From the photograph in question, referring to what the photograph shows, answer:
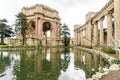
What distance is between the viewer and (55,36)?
295ft

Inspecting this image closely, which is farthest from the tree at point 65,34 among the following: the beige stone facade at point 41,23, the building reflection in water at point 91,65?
the building reflection in water at point 91,65

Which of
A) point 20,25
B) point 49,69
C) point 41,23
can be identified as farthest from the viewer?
point 41,23

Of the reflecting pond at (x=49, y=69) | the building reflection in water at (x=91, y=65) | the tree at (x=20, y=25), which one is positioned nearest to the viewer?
the reflecting pond at (x=49, y=69)

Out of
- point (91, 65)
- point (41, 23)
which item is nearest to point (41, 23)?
point (41, 23)

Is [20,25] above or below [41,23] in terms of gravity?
below

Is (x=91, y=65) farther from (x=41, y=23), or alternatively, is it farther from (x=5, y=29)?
(x=41, y=23)

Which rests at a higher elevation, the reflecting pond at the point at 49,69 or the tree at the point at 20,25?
the tree at the point at 20,25

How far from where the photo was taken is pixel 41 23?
3086 inches

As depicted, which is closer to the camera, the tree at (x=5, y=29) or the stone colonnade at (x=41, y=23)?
the tree at (x=5, y=29)

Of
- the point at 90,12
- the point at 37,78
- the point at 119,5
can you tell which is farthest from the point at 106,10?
the point at 90,12

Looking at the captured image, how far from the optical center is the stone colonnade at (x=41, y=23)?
7438 cm

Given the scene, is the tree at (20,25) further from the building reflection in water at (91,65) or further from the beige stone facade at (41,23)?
the building reflection in water at (91,65)

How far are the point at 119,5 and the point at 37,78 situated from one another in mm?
16969

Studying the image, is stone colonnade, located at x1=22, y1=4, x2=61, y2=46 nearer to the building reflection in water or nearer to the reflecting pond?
the building reflection in water
